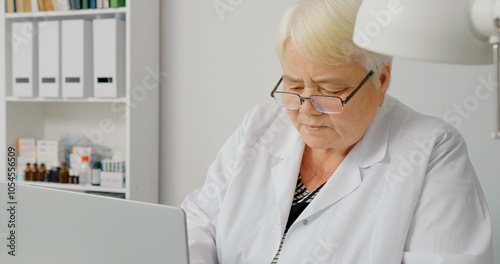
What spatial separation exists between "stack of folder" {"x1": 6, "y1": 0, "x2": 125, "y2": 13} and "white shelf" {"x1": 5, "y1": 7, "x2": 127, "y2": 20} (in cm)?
3

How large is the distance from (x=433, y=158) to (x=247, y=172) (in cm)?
48

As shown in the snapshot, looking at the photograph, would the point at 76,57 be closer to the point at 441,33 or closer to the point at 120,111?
the point at 120,111

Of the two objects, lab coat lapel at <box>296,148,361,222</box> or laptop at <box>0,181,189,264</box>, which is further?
lab coat lapel at <box>296,148,361,222</box>

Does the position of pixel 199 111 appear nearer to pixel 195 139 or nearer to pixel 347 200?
pixel 195 139

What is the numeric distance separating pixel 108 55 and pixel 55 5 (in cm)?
38

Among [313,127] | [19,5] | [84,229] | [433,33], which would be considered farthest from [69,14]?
[433,33]

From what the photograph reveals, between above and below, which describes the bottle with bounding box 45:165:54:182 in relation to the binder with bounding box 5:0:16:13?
below

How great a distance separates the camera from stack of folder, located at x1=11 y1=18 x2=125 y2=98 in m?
2.18

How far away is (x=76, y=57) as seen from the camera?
220cm

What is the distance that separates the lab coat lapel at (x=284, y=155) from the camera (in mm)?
1261

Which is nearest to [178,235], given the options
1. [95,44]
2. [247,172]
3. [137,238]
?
[137,238]

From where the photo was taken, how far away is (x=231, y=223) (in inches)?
51.6
